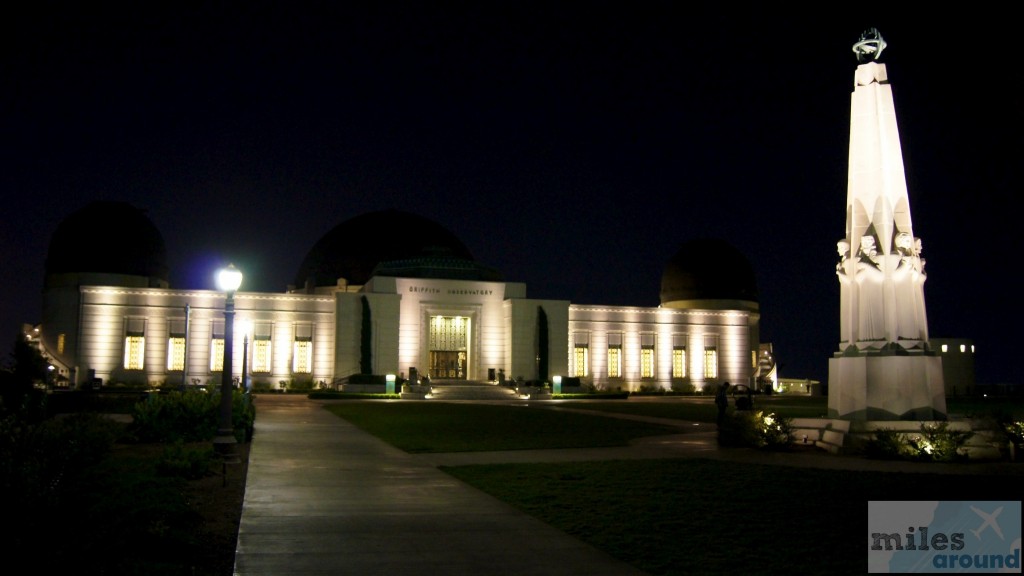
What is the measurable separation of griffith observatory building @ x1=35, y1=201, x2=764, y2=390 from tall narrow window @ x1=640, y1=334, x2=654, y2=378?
0.07 meters

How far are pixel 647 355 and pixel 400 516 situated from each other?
54512 mm

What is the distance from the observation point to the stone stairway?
2042 inches

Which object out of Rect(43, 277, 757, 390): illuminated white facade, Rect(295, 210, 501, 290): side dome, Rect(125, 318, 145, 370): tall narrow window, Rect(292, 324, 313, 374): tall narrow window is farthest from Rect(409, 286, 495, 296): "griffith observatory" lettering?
Rect(125, 318, 145, 370): tall narrow window

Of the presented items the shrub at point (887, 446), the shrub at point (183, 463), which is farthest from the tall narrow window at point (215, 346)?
the shrub at point (887, 446)

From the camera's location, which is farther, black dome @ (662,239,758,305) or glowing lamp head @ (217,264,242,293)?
black dome @ (662,239,758,305)

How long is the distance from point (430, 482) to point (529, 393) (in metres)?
40.7

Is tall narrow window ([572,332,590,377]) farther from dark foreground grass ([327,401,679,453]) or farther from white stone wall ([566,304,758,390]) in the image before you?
dark foreground grass ([327,401,679,453])

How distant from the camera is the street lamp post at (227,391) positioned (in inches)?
619

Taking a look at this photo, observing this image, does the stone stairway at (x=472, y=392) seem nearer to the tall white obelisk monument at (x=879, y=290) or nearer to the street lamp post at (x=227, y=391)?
the tall white obelisk monument at (x=879, y=290)

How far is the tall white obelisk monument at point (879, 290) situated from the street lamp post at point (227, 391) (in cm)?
1234

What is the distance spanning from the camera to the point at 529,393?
5384 centimetres

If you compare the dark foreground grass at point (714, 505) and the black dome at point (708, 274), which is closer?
the dark foreground grass at point (714, 505)

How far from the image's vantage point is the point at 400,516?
408 inches

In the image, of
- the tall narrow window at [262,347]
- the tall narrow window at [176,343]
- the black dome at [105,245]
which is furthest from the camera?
the black dome at [105,245]
